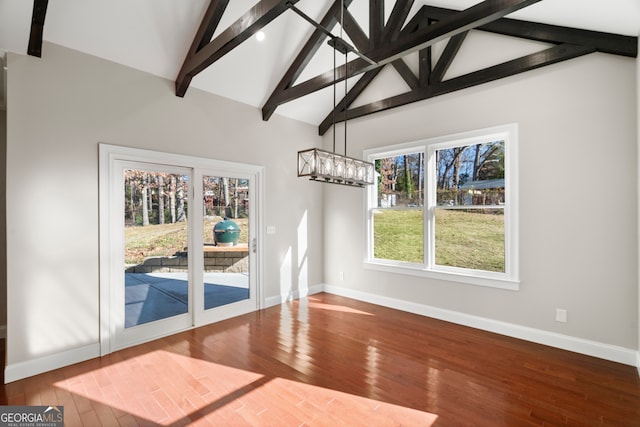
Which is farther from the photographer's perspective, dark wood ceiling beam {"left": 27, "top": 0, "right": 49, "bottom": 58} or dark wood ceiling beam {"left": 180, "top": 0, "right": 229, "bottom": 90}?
dark wood ceiling beam {"left": 180, "top": 0, "right": 229, "bottom": 90}

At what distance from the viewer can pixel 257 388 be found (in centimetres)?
261

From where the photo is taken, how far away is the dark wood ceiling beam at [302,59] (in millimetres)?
3784

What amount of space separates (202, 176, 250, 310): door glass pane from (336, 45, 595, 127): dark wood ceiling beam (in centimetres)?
252

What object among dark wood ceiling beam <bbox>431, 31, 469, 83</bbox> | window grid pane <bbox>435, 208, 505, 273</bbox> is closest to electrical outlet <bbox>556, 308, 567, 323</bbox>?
window grid pane <bbox>435, 208, 505, 273</bbox>

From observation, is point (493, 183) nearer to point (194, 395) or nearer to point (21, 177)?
point (194, 395)

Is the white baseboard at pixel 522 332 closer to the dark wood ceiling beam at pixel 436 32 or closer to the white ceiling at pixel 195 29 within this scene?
the white ceiling at pixel 195 29

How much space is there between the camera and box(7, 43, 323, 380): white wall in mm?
2789

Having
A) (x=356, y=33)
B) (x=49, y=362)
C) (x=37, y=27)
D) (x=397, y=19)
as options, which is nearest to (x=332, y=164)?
(x=356, y=33)

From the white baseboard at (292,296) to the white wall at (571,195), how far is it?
2.38 metres

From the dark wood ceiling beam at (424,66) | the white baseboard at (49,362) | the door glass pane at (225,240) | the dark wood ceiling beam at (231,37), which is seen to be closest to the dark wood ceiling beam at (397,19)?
the dark wood ceiling beam at (424,66)

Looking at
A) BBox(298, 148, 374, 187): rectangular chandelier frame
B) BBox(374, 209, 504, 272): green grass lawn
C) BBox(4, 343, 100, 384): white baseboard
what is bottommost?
BBox(4, 343, 100, 384): white baseboard


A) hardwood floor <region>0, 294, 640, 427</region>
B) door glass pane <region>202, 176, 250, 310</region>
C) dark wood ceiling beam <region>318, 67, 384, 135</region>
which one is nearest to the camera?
hardwood floor <region>0, 294, 640, 427</region>

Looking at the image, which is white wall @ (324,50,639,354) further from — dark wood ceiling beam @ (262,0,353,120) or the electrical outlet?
dark wood ceiling beam @ (262,0,353,120)

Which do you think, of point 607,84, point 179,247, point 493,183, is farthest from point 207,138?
point 607,84
